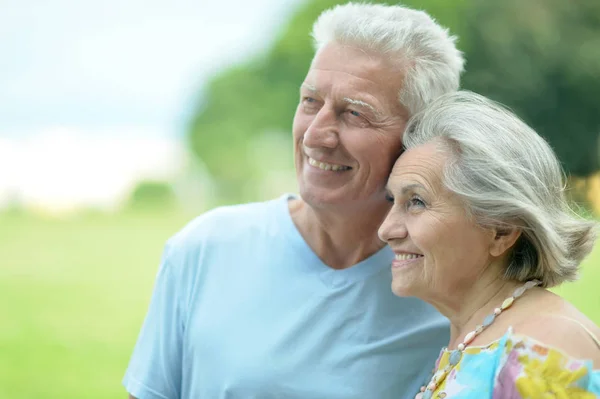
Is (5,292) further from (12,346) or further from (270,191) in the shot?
(270,191)

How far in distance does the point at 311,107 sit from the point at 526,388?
68 cm

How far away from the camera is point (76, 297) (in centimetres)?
458

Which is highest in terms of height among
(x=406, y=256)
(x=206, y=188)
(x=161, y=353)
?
(x=406, y=256)

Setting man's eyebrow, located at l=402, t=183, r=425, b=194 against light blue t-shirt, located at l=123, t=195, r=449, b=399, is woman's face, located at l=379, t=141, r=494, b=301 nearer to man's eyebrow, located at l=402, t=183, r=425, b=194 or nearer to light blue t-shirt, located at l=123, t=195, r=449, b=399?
man's eyebrow, located at l=402, t=183, r=425, b=194

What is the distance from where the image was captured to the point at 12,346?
13.5 feet

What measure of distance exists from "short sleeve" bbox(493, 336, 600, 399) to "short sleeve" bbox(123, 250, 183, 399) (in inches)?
26.7

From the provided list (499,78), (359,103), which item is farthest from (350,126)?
(499,78)

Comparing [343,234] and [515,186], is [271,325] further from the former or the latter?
[515,186]

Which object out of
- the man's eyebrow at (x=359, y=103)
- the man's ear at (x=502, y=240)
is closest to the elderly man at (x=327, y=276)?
the man's eyebrow at (x=359, y=103)

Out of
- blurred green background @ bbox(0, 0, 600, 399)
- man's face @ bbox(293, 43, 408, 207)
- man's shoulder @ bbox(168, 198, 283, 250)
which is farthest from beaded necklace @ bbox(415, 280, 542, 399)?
blurred green background @ bbox(0, 0, 600, 399)

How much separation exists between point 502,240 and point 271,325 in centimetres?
48

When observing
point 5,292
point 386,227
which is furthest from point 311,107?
point 5,292

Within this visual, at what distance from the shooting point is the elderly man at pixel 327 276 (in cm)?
Answer: 149

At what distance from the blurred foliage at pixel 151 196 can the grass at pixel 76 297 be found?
88 mm
